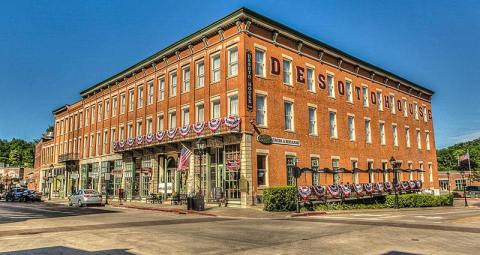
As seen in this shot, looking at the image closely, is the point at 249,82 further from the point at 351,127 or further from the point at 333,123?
the point at 351,127

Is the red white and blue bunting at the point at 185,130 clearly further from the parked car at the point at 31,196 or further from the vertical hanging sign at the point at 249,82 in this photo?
the parked car at the point at 31,196

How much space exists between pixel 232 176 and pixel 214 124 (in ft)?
12.5

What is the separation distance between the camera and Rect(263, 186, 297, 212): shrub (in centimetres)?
2380

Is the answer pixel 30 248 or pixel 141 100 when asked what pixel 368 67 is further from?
pixel 30 248

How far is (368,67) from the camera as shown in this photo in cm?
4041

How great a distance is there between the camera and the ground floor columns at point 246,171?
25.6 metres

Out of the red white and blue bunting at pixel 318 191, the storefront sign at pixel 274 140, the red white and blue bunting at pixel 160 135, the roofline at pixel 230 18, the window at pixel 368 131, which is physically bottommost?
the red white and blue bunting at pixel 318 191

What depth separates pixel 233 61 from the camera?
28.5 meters

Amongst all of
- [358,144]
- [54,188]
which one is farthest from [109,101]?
[358,144]

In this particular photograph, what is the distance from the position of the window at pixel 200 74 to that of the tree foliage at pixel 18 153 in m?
116

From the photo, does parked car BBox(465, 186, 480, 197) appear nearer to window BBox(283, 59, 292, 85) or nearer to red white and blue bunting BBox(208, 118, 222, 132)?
window BBox(283, 59, 292, 85)

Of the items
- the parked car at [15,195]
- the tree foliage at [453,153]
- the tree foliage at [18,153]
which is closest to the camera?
the parked car at [15,195]

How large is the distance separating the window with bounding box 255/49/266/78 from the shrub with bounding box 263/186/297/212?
8.78m

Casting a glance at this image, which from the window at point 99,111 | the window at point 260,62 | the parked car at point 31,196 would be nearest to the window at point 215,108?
the window at point 260,62
